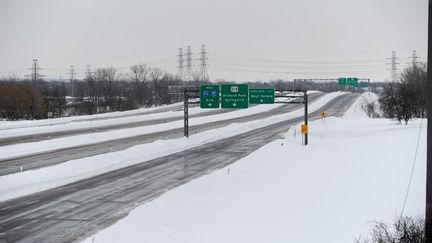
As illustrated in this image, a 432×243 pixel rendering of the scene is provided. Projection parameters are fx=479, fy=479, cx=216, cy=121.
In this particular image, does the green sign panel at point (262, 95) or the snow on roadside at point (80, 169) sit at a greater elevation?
the green sign panel at point (262, 95)

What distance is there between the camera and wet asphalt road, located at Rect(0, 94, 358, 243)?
51.5 feet

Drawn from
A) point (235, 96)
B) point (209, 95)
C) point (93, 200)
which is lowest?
point (93, 200)

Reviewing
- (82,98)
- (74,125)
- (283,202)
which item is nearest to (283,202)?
(283,202)

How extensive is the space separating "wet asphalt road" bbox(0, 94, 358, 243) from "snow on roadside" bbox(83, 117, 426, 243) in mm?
928

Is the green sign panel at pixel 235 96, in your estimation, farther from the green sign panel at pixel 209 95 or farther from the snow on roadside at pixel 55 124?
the snow on roadside at pixel 55 124

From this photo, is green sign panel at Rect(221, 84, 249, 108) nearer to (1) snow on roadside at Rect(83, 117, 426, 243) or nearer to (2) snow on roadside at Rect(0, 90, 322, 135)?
(1) snow on roadside at Rect(83, 117, 426, 243)

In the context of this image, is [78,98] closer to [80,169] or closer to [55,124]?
[55,124]

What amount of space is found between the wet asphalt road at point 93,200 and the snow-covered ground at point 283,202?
0.96 meters

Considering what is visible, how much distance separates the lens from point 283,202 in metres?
19.5

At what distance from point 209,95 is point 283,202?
96.9 ft

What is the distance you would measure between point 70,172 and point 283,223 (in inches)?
608

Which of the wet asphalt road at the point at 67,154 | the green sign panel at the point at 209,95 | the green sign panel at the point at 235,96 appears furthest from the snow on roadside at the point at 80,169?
the green sign panel at the point at 235,96

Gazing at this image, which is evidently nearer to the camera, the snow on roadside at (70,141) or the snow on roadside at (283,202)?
the snow on roadside at (283,202)

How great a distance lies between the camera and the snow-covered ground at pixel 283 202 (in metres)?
15.1
